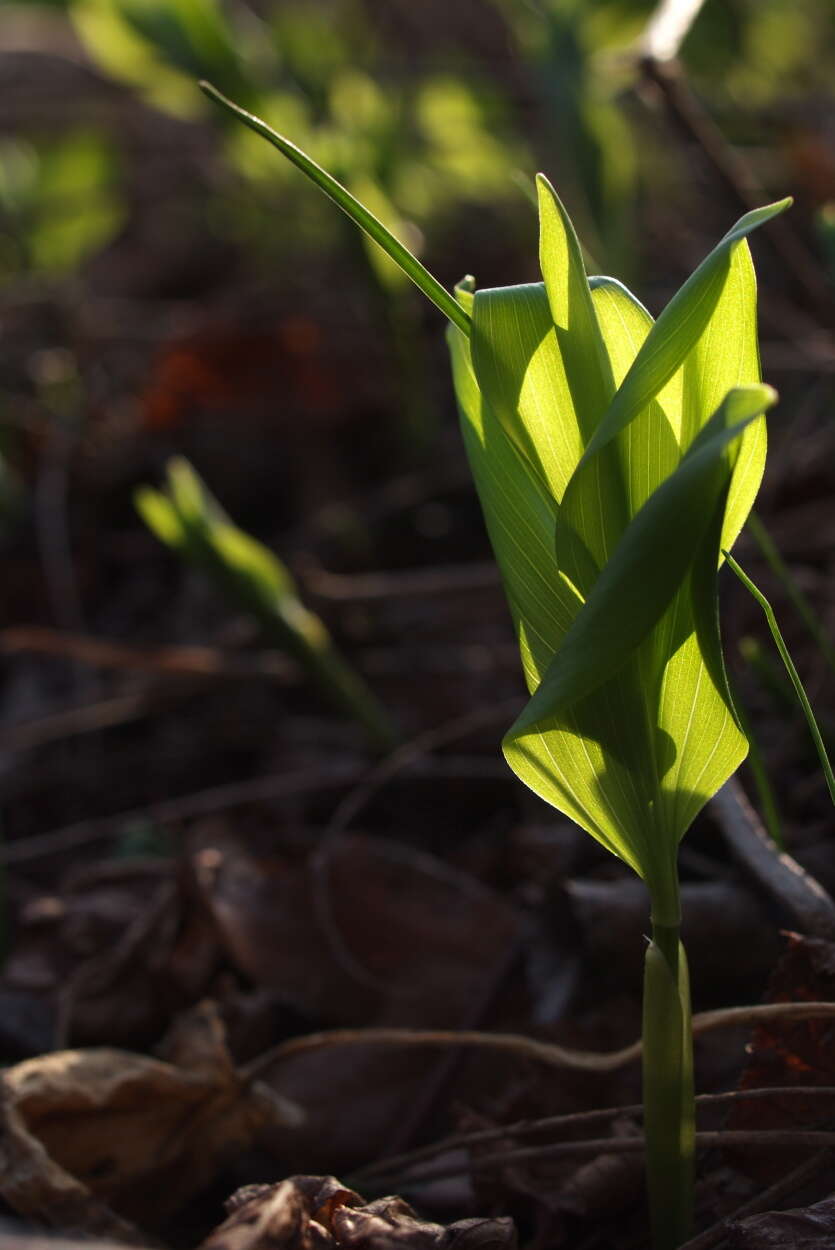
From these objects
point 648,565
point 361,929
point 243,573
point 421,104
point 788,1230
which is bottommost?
point 788,1230

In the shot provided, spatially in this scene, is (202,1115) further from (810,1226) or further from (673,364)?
(673,364)

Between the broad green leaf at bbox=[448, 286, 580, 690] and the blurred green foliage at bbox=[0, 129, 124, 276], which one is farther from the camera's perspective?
the blurred green foliage at bbox=[0, 129, 124, 276]

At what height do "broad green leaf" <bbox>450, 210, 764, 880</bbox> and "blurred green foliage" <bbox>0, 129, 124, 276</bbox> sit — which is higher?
"blurred green foliage" <bbox>0, 129, 124, 276</bbox>

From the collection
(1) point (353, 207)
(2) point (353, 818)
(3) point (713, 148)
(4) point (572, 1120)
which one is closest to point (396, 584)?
(2) point (353, 818)

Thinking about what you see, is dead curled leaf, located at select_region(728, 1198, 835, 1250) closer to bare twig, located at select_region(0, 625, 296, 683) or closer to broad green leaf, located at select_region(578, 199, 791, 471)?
broad green leaf, located at select_region(578, 199, 791, 471)

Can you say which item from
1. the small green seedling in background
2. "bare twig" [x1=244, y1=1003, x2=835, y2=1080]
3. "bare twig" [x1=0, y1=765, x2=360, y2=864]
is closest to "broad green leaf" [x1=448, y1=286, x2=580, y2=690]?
"bare twig" [x1=244, y1=1003, x2=835, y2=1080]

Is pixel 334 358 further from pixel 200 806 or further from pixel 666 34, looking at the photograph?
pixel 200 806

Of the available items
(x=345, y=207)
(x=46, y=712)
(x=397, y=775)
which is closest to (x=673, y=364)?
(x=345, y=207)
